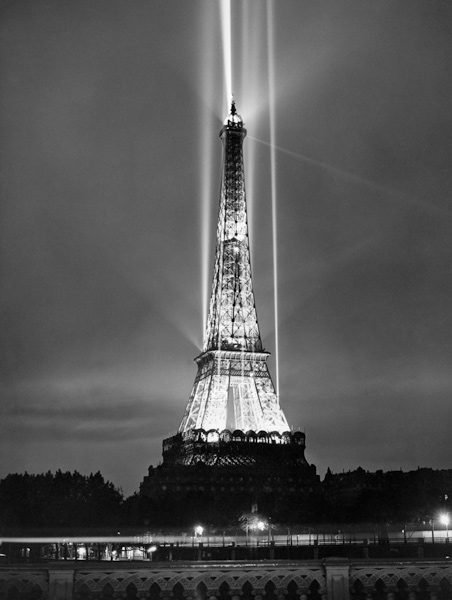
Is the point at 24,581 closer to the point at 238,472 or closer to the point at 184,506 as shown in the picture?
the point at 184,506

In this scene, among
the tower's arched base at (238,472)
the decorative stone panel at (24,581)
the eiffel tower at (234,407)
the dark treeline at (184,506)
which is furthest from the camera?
the eiffel tower at (234,407)

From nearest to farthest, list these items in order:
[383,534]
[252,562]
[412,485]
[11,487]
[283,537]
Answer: [252,562] < [383,534] < [283,537] < [11,487] < [412,485]

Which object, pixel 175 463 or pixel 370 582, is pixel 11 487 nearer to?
pixel 175 463

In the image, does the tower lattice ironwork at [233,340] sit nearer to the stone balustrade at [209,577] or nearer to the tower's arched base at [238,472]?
the tower's arched base at [238,472]

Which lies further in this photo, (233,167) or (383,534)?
(233,167)

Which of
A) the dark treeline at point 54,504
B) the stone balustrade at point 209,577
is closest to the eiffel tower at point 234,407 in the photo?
the dark treeline at point 54,504

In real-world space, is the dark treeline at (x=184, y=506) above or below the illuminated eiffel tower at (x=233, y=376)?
below

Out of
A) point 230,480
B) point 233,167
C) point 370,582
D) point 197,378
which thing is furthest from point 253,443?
Answer: point 370,582

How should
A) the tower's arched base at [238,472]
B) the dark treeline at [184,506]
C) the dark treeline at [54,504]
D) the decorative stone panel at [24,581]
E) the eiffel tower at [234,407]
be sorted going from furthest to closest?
the eiffel tower at [234,407], the tower's arched base at [238,472], the dark treeline at [184,506], the dark treeline at [54,504], the decorative stone panel at [24,581]
